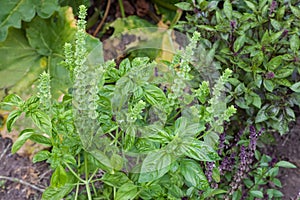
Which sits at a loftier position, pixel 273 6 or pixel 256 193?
pixel 273 6

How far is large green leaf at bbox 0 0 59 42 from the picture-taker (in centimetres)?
215

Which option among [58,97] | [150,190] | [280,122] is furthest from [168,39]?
[150,190]

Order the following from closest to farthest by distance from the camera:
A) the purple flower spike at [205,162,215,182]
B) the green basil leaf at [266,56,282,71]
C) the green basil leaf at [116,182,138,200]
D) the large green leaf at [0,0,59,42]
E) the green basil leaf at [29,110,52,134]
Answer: the green basil leaf at [29,110,52,134] < the green basil leaf at [116,182,138,200] < the purple flower spike at [205,162,215,182] < the green basil leaf at [266,56,282,71] < the large green leaf at [0,0,59,42]

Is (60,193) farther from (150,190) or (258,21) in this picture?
(258,21)

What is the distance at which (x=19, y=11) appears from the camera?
2.17 m

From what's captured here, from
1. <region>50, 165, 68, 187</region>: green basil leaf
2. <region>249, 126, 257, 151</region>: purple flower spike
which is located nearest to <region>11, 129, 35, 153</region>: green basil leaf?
<region>50, 165, 68, 187</region>: green basil leaf

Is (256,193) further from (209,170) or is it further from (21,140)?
(21,140)

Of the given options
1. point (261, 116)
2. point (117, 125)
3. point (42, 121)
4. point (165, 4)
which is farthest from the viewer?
point (165, 4)

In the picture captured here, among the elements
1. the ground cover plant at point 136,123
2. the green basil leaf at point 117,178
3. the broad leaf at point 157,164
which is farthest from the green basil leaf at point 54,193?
the broad leaf at point 157,164

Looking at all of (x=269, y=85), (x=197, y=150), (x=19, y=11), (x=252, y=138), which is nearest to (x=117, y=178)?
(x=197, y=150)

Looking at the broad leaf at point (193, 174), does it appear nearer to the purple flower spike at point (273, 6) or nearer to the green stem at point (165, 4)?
the purple flower spike at point (273, 6)

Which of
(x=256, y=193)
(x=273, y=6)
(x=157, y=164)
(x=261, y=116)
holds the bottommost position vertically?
(x=256, y=193)

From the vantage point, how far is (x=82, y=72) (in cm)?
123

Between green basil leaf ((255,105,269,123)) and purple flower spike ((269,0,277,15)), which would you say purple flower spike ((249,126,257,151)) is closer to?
green basil leaf ((255,105,269,123))
